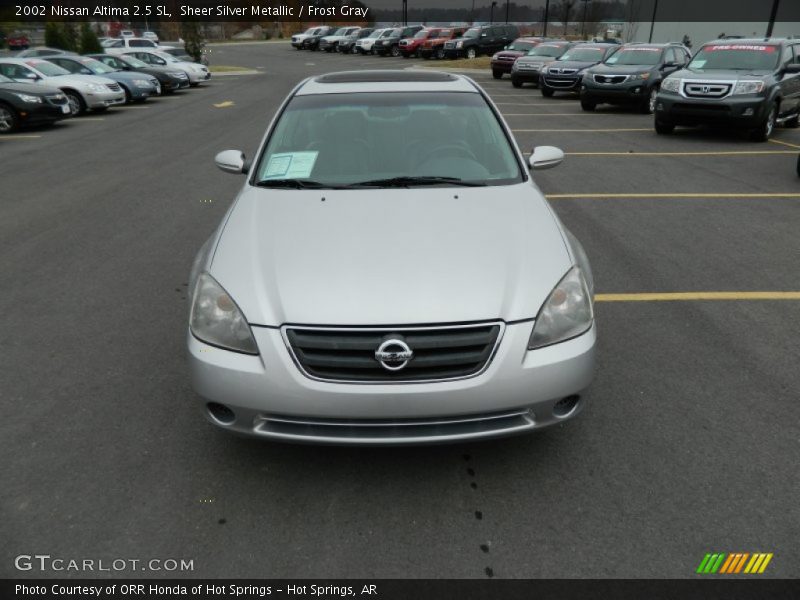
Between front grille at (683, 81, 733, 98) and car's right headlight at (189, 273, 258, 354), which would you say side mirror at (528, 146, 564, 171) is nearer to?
car's right headlight at (189, 273, 258, 354)

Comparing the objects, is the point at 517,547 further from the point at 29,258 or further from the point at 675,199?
the point at 675,199

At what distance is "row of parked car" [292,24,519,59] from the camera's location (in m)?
38.6

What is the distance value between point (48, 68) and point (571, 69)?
48.2ft

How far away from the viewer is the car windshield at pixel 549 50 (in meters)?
24.3

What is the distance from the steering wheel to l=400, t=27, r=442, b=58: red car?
3990 centimetres

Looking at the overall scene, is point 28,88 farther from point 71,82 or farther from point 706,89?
point 706,89

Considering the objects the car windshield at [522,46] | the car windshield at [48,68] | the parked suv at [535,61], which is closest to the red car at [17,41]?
the car windshield at [48,68]

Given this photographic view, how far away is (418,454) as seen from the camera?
3260 mm

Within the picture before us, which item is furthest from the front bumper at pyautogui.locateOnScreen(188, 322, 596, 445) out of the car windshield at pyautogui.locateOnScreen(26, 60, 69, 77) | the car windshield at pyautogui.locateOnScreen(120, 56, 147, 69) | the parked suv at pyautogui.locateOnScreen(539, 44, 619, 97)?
the car windshield at pyautogui.locateOnScreen(120, 56, 147, 69)

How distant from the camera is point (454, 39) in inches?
1544

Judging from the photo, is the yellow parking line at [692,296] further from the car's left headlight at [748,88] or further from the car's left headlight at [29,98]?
the car's left headlight at [29,98]

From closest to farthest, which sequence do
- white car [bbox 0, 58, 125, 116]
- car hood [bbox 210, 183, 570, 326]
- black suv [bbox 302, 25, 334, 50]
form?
car hood [bbox 210, 183, 570, 326] → white car [bbox 0, 58, 125, 116] → black suv [bbox 302, 25, 334, 50]

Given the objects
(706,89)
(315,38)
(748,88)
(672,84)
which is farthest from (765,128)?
(315,38)
